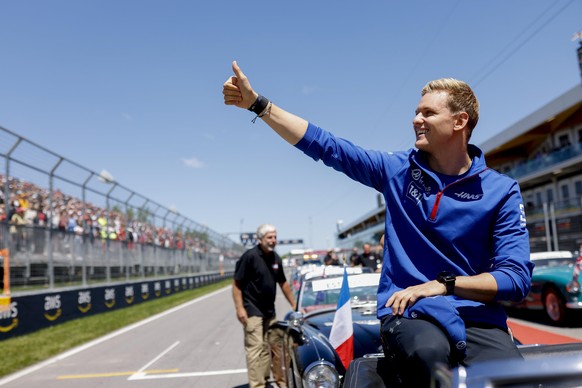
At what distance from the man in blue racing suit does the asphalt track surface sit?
5115 mm

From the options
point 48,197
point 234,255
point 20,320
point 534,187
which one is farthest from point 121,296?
point 234,255

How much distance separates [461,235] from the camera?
1.98 m

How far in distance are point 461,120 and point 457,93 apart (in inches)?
4.2

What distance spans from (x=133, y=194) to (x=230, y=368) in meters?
15.3

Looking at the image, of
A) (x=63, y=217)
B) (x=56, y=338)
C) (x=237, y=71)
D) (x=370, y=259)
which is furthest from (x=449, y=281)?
(x=370, y=259)

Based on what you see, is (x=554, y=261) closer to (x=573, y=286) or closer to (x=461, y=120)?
(x=573, y=286)

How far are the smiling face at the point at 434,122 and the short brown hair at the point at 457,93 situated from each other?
0.07ft

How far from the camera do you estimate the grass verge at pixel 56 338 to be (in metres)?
8.52

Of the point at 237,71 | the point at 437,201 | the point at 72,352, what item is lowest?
the point at 72,352

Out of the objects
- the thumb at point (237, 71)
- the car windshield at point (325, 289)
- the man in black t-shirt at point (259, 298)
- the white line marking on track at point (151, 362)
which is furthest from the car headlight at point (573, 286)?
the thumb at point (237, 71)

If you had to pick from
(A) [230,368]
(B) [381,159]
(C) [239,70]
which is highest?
(C) [239,70]

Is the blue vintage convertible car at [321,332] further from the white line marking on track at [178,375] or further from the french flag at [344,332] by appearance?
the white line marking on track at [178,375]

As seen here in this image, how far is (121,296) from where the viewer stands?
60.7ft

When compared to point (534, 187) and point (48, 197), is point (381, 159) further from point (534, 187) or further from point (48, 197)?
point (534, 187)
